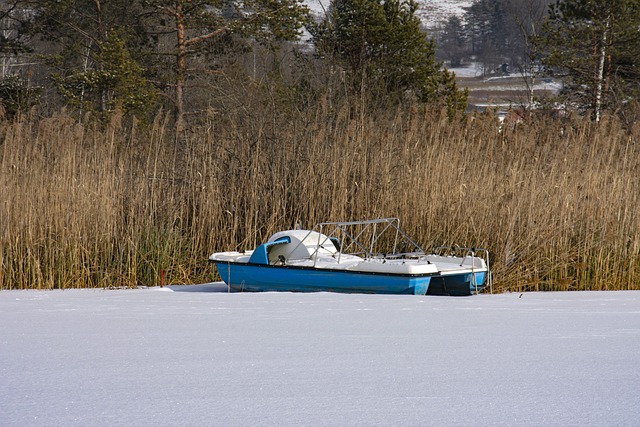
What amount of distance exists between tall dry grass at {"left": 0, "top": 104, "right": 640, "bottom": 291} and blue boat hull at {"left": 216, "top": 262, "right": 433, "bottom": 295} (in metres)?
0.76

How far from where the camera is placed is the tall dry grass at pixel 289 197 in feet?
23.7

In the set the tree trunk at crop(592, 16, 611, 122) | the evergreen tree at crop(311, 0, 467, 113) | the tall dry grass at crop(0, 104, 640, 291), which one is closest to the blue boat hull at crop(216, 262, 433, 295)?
the tall dry grass at crop(0, 104, 640, 291)

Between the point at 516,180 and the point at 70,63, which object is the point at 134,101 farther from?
the point at 516,180

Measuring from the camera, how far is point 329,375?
11.4ft

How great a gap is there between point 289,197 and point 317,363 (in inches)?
168

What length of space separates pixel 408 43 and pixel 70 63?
42.7ft

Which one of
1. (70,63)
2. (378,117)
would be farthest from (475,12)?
(378,117)

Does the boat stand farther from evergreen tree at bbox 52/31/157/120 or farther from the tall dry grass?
evergreen tree at bbox 52/31/157/120

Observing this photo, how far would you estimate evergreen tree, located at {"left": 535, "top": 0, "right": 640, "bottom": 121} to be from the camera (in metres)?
21.5

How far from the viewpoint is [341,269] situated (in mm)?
6500

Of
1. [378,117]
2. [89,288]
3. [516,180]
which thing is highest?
[378,117]

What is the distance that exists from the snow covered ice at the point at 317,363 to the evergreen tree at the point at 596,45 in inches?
660

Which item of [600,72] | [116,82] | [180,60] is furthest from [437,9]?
[116,82]

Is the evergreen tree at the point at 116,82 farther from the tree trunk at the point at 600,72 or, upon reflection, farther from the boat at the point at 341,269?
the boat at the point at 341,269
